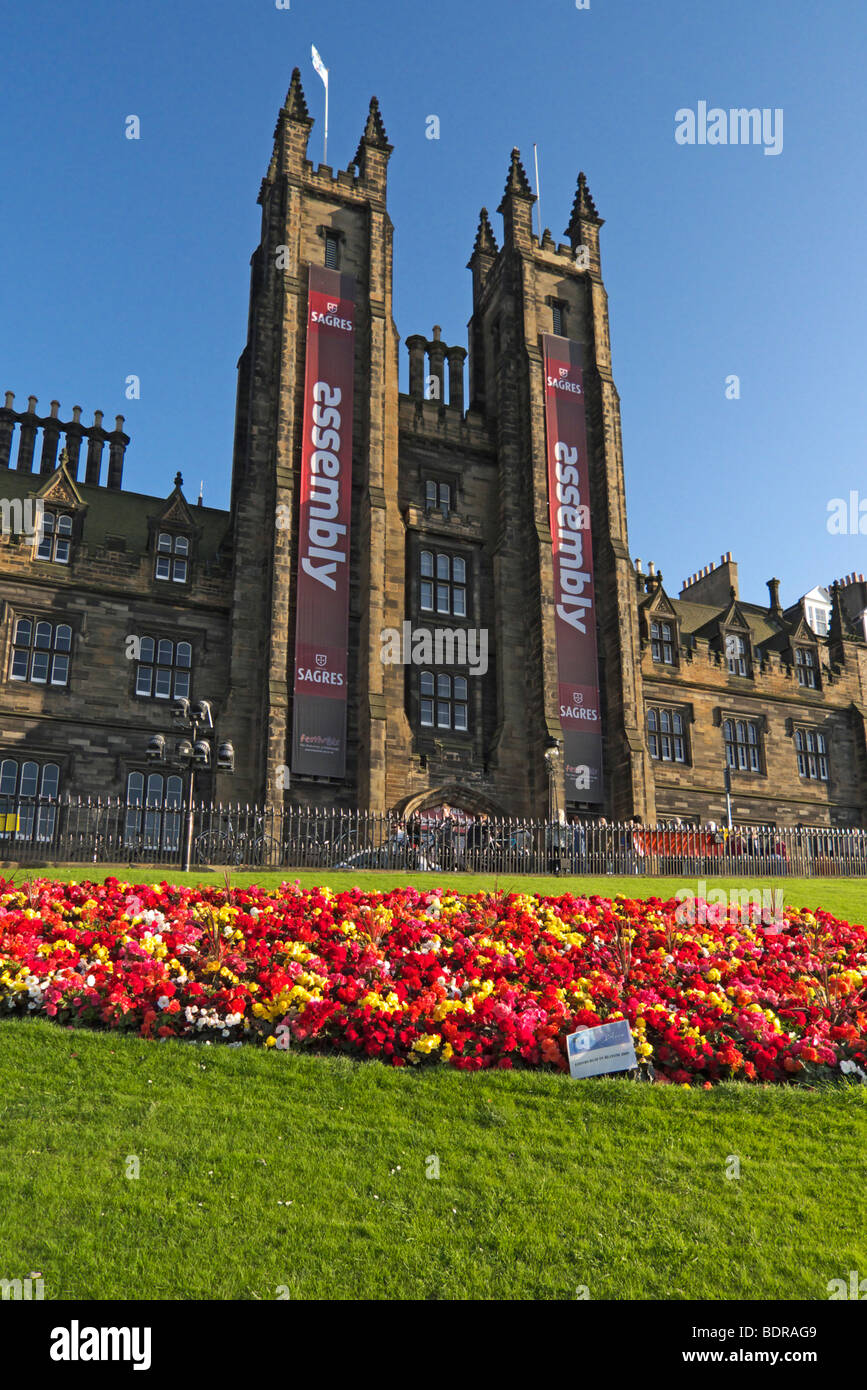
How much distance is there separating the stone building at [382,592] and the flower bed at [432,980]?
1782 cm

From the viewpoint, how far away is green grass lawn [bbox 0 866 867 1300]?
17.8 ft

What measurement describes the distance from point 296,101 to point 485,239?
37.3 feet

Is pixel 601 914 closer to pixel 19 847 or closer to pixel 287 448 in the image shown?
pixel 19 847

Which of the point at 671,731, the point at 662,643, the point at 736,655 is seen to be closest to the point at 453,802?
the point at 671,731

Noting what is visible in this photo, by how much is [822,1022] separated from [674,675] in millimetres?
33510

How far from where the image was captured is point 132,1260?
5359 mm

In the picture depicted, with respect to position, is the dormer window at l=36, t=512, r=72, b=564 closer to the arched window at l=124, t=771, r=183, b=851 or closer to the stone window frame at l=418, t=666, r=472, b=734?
the arched window at l=124, t=771, r=183, b=851

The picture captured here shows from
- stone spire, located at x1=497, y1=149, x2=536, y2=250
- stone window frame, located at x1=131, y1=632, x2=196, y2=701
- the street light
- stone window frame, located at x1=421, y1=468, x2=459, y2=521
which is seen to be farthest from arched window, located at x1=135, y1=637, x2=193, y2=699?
stone spire, located at x1=497, y1=149, x2=536, y2=250

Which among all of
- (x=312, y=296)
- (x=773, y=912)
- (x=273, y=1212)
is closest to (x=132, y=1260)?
(x=273, y=1212)

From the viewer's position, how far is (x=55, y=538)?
32.2 m

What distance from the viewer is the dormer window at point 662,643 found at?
42.3 m

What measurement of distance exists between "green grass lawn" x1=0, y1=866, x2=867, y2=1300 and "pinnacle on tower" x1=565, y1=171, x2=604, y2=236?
43.7 meters

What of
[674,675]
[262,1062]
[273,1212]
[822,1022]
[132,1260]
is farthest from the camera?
[674,675]

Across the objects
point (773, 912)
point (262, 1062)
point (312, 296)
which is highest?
point (312, 296)
